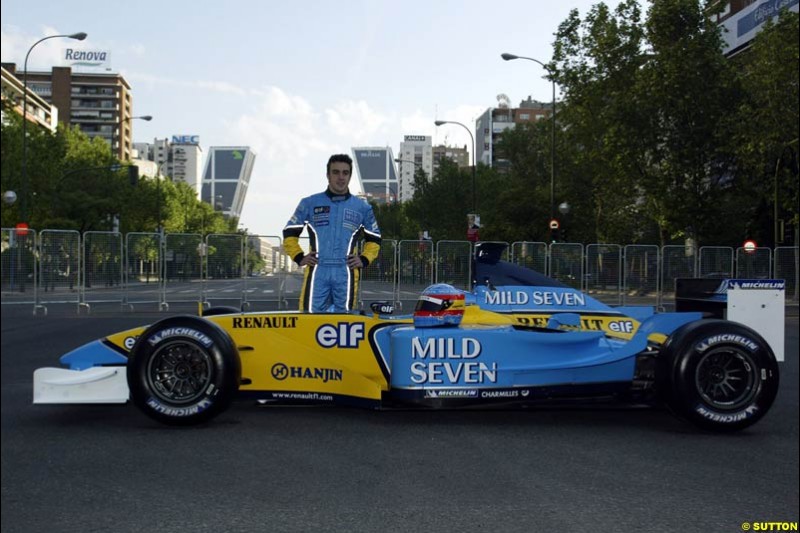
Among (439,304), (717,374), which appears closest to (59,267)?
(439,304)

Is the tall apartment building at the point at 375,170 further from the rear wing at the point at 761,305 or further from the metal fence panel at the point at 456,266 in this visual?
the rear wing at the point at 761,305

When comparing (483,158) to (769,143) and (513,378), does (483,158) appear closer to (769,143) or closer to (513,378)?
(769,143)

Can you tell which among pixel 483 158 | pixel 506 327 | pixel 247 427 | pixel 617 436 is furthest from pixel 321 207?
pixel 483 158

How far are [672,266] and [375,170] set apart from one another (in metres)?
18.8

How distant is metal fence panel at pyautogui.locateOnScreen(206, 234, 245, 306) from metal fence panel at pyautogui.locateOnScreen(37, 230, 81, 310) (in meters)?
3.61

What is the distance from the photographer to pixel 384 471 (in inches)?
143

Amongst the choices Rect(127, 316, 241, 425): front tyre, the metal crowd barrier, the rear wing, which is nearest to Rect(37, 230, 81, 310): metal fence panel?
the metal crowd barrier

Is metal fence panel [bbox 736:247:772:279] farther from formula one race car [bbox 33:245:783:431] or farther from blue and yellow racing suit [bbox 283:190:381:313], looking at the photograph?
blue and yellow racing suit [bbox 283:190:381:313]

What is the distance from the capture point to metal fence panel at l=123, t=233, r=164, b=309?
20.4 meters

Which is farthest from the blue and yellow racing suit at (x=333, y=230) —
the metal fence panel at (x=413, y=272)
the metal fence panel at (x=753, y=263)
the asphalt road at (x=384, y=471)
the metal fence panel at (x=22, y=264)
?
the metal fence panel at (x=753, y=263)

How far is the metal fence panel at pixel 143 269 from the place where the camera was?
20.4m

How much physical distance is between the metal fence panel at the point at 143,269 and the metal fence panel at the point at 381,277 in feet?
55.6

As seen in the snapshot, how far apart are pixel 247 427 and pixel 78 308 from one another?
1602 centimetres

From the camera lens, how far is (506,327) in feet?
14.1
